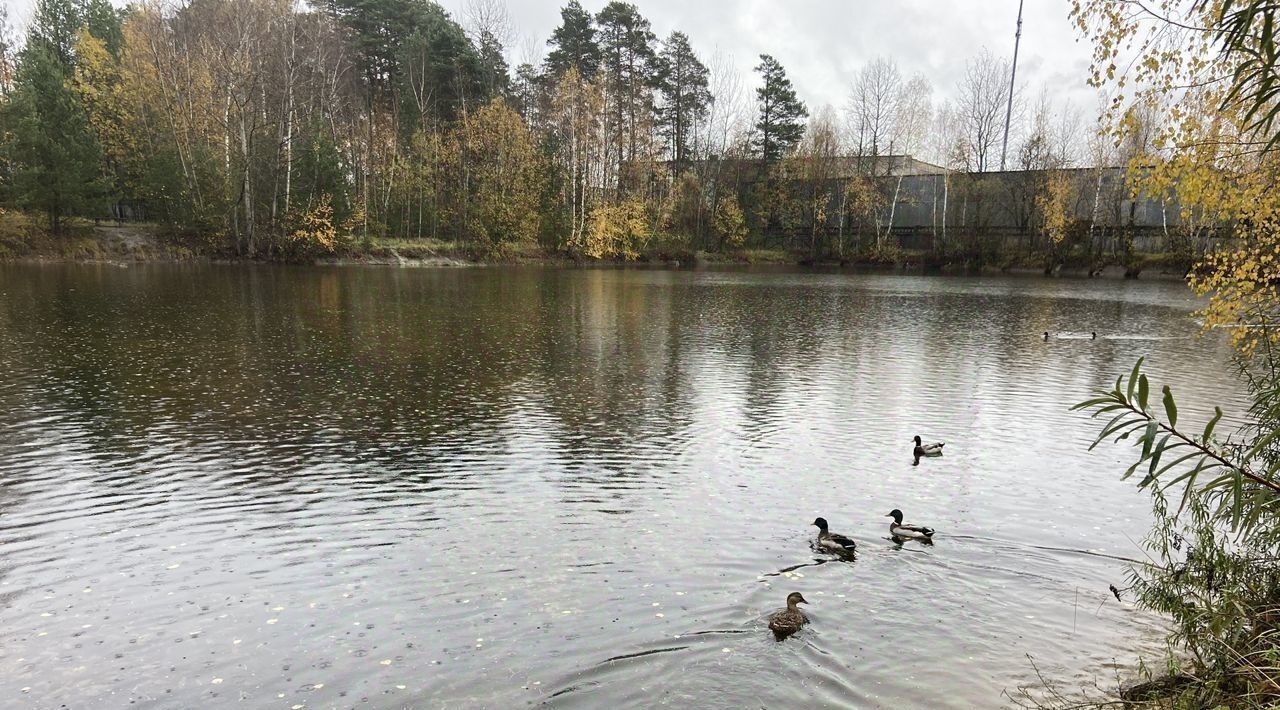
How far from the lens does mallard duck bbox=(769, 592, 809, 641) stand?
271 inches

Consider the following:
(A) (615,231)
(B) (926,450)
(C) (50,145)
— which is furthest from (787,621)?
(A) (615,231)

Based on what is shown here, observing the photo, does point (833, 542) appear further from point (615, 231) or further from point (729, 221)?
point (729, 221)

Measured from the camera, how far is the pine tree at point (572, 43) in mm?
69438

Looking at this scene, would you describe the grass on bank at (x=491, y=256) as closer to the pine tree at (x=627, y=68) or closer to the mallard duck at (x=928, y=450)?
the pine tree at (x=627, y=68)

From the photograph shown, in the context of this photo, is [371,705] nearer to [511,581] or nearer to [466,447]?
[511,581]

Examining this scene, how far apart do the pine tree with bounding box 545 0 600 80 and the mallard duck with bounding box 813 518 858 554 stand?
67190 mm

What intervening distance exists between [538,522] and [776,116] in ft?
238

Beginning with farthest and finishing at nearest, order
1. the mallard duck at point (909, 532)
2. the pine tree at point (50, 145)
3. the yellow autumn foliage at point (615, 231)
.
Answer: the yellow autumn foliage at point (615, 231)
the pine tree at point (50, 145)
the mallard duck at point (909, 532)

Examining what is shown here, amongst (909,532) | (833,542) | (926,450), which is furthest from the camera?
(926,450)

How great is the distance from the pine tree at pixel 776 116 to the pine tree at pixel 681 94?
6.03 meters

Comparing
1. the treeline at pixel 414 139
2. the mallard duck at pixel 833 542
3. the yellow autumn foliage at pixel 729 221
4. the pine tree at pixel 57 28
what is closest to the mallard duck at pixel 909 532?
the mallard duck at pixel 833 542

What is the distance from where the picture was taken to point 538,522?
9375 mm

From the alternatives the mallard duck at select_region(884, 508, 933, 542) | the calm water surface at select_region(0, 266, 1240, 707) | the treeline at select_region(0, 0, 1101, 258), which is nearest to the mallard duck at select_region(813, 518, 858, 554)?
the calm water surface at select_region(0, 266, 1240, 707)

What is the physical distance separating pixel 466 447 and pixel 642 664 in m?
6.83
